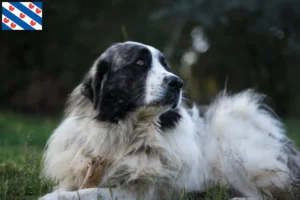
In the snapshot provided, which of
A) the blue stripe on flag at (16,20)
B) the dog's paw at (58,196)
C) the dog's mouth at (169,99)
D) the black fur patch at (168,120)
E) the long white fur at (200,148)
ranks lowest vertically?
the dog's paw at (58,196)

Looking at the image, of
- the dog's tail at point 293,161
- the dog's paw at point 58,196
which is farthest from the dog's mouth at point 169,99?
the dog's tail at point 293,161

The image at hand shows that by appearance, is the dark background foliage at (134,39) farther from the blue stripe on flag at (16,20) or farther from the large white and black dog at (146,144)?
the large white and black dog at (146,144)

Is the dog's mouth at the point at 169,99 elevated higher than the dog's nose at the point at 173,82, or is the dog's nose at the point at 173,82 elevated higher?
the dog's nose at the point at 173,82

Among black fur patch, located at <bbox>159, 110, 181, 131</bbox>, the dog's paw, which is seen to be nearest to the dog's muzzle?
black fur patch, located at <bbox>159, 110, 181, 131</bbox>

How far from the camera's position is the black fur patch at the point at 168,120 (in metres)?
3.86

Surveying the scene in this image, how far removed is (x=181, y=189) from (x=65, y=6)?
40.8 ft

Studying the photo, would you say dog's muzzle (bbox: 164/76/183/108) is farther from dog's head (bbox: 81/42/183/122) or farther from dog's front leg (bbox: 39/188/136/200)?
dog's front leg (bbox: 39/188/136/200)

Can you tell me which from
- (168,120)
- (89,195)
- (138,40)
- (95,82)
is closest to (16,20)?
(95,82)

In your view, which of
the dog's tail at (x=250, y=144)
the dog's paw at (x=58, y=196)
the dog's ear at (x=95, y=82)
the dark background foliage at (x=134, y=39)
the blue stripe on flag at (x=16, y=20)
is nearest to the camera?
the dog's paw at (x=58, y=196)

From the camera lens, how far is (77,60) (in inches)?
628

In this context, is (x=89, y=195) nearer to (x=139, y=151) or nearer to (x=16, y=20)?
(x=139, y=151)

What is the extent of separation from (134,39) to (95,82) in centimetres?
1107

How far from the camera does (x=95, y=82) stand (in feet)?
13.1

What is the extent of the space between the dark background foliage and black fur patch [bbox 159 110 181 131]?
10.6m
